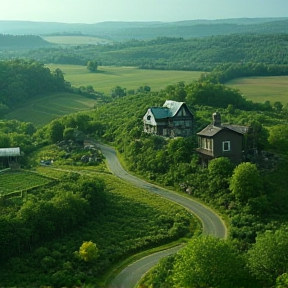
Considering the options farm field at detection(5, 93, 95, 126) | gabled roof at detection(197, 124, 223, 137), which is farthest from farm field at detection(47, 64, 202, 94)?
gabled roof at detection(197, 124, 223, 137)

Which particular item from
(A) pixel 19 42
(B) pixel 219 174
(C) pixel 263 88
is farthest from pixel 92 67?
(B) pixel 219 174

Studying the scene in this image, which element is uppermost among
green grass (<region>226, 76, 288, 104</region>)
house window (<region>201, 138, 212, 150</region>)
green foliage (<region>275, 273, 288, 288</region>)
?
house window (<region>201, 138, 212, 150</region>)

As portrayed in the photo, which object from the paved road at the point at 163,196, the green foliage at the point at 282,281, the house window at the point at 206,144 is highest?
the house window at the point at 206,144

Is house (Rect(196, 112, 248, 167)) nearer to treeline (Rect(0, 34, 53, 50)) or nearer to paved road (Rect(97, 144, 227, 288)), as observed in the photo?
paved road (Rect(97, 144, 227, 288))

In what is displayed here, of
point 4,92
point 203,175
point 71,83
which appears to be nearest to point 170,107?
point 203,175

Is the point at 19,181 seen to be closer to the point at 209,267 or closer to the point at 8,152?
the point at 8,152

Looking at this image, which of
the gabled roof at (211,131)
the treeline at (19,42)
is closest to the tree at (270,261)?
the gabled roof at (211,131)

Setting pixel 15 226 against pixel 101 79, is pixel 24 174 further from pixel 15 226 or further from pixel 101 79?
pixel 101 79

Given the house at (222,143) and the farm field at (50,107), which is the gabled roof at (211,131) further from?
the farm field at (50,107)
